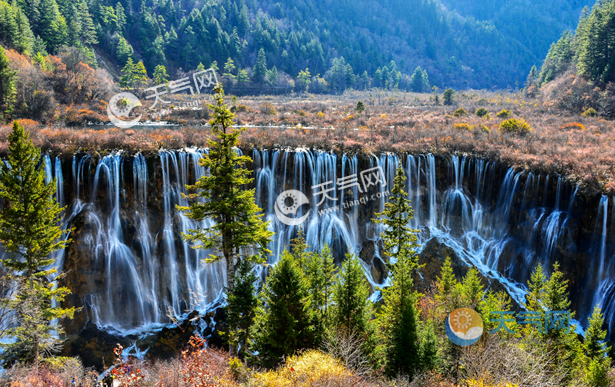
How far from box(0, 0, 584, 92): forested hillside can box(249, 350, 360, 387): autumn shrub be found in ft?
218

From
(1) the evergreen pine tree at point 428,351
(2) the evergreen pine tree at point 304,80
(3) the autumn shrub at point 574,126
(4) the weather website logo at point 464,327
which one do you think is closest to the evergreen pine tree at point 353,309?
(1) the evergreen pine tree at point 428,351

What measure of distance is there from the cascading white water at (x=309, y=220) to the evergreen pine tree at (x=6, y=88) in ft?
72.3

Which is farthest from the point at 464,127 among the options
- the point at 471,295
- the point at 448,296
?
the point at 471,295

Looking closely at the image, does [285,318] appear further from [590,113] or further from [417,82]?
[417,82]

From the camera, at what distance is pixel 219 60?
11962 cm

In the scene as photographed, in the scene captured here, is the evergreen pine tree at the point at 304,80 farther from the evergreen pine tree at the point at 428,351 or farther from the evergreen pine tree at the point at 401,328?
the evergreen pine tree at the point at 428,351

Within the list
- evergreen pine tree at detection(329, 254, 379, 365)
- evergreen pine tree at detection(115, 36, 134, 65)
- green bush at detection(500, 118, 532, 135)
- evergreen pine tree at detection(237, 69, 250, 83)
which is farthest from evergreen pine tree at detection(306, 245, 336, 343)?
evergreen pine tree at detection(115, 36, 134, 65)

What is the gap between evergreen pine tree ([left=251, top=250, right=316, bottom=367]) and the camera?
1595 centimetres

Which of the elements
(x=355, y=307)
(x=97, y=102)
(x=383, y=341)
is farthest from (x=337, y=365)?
(x=97, y=102)

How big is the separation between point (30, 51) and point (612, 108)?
3454 inches

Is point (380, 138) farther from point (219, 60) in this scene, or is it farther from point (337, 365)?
point (219, 60)

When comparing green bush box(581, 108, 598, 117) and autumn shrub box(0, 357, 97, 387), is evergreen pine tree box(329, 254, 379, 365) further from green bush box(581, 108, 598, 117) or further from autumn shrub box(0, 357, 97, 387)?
green bush box(581, 108, 598, 117)

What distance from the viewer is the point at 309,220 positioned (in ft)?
108

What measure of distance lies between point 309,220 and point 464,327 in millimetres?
18118
